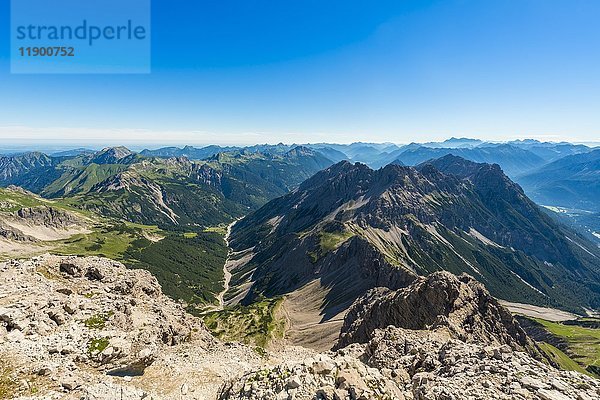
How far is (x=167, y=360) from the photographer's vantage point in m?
44.3

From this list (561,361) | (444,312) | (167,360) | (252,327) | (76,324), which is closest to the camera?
(76,324)

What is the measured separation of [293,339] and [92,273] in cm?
11486

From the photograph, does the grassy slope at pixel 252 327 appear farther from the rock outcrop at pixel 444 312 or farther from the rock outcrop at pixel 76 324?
the rock outcrop at pixel 76 324

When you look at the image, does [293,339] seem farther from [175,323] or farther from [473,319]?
[175,323]

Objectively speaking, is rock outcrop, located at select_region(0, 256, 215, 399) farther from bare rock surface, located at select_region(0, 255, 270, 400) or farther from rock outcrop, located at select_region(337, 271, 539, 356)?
rock outcrop, located at select_region(337, 271, 539, 356)

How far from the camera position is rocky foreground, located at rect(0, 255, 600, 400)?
2981 centimetres

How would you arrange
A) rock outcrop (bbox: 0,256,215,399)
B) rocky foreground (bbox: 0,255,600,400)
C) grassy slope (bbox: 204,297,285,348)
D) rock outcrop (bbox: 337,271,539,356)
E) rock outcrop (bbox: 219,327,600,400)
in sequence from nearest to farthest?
rock outcrop (bbox: 219,327,600,400) → rocky foreground (bbox: 0,255,600,400) → rock outcrop (bbox: 0,256,215,399) → rock outcrop (bbox: 337,271,539,356) → grassy slope (bbox: 204,297,285,348)

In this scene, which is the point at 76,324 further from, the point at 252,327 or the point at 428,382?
the point at 252,327

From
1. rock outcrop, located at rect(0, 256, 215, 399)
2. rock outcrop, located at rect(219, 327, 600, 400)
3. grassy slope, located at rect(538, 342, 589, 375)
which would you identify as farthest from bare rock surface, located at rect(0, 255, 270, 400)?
grassy slope, located at rect(538, 342, 589, 375)

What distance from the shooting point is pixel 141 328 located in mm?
50719

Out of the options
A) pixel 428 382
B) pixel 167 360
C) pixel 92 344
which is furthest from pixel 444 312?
pixel 92 344

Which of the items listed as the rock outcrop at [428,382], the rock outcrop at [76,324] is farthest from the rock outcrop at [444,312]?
the rock outcrop at [76,324]

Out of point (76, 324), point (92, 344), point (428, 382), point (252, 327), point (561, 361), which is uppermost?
point (76, 324)

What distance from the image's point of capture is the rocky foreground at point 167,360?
29812mm
